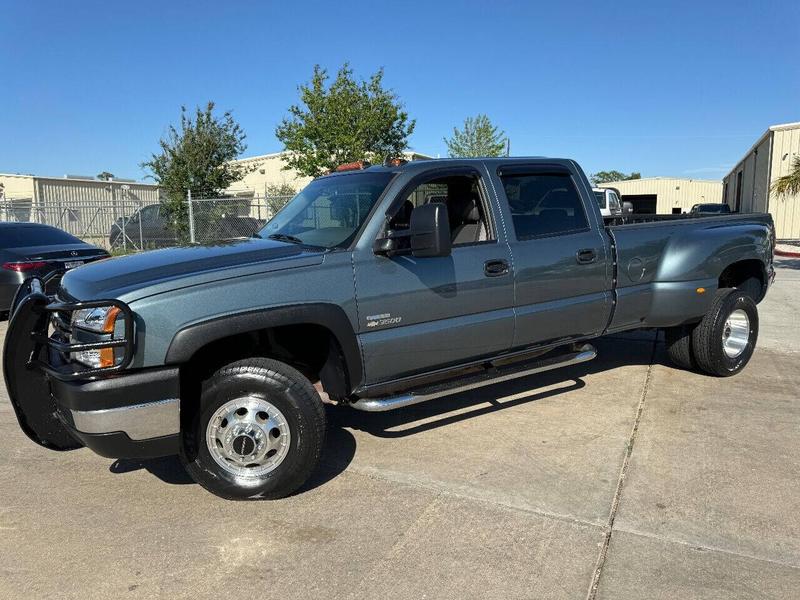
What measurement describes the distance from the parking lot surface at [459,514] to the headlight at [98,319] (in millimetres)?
1063

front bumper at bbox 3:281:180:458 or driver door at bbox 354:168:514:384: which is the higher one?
driver door at bbox 354:168:514:384

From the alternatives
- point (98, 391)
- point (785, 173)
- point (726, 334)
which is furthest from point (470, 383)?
point (785, 173)

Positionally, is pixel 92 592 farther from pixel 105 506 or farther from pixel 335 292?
pixel 335 292

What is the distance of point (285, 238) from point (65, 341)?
1493 millimetres

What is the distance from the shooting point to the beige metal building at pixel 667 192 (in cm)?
5491

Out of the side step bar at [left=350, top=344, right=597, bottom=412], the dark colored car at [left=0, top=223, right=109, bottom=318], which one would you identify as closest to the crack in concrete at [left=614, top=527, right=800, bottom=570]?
the side step bar at [left=350, top=344, right=597, bottom=412]

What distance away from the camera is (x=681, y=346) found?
6.00 meters

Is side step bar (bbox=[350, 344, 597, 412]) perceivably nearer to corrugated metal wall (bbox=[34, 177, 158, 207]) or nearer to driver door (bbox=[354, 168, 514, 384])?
driver door (bbox=[354, 168, 514, 384])

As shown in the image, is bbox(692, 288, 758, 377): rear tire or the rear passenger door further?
bbox(692, 288, 758, 377): rear tire

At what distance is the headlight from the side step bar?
1445 mm

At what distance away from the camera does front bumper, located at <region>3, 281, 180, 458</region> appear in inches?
123

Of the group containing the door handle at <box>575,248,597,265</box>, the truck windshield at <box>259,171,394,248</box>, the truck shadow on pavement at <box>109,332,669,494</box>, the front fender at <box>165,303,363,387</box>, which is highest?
the truck windshield at <box>259,171,394,248</box>

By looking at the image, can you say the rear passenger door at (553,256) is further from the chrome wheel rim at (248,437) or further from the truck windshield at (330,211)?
the chrome wheel rim at (248,437)

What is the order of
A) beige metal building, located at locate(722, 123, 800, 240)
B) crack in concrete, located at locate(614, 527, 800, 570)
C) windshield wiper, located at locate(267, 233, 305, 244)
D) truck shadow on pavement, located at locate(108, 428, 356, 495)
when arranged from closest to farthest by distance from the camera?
1. crack in concrete, located at locate(614, 527, 800, 570)
2. truck shadow on pavement, located at locate(108, 428, 356, 495)
3. windshield wiper, located at locate(267, 233, 305, 244)
4. beige metal building, located at locate(722, 123, 800, 240)
